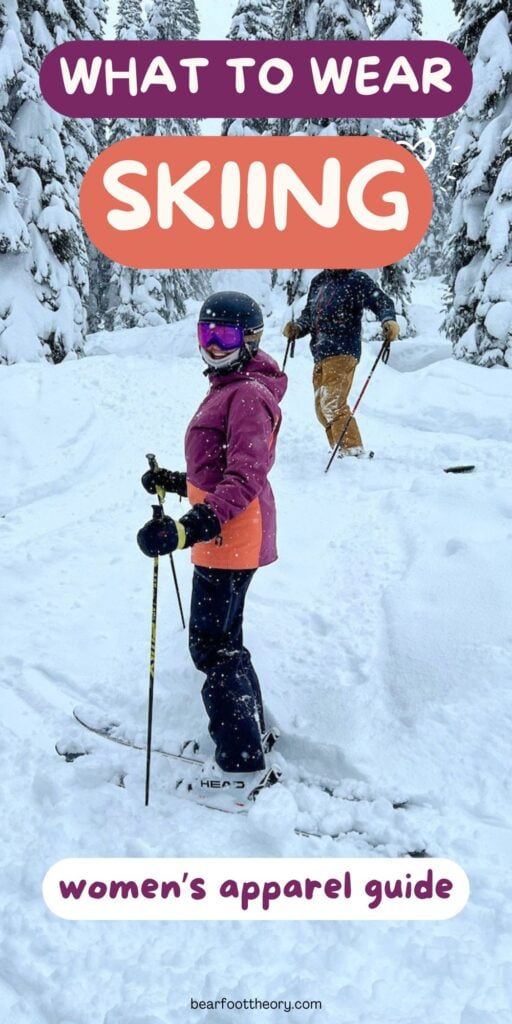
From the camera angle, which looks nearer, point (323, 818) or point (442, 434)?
point (323, 818)

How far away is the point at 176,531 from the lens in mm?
2658

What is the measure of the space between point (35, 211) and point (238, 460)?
15.1m

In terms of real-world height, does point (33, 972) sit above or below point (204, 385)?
above

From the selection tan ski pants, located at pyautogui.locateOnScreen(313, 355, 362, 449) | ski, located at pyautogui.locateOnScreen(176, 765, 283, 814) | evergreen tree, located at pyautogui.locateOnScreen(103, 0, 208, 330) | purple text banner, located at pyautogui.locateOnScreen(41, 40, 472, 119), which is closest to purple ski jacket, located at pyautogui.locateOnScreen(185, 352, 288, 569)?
ski, located at pyautogui.locateOnScreen(176, 765, 283, 814)

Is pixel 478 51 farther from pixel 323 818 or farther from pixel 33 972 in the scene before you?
pixel 33 972

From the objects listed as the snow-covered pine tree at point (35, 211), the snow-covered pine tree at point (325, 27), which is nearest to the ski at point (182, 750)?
the snow-covered pine tree at point (35, 211)

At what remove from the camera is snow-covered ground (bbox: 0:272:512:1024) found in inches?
88.4

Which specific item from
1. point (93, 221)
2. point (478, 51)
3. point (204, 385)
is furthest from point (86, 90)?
point (478, 51)

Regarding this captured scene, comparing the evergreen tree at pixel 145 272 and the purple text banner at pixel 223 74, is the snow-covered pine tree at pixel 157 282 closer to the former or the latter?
the evergreen tree at pixel 145 272

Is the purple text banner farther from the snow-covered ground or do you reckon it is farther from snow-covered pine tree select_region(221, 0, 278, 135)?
snow-covered pine tree select_region(221, 0, 278, 135)

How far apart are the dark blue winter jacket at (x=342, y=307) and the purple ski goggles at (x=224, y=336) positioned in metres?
4.22

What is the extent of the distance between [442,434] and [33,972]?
23.6 ft

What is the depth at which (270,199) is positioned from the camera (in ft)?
24.5

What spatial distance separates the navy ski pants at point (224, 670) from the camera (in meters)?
3.14
